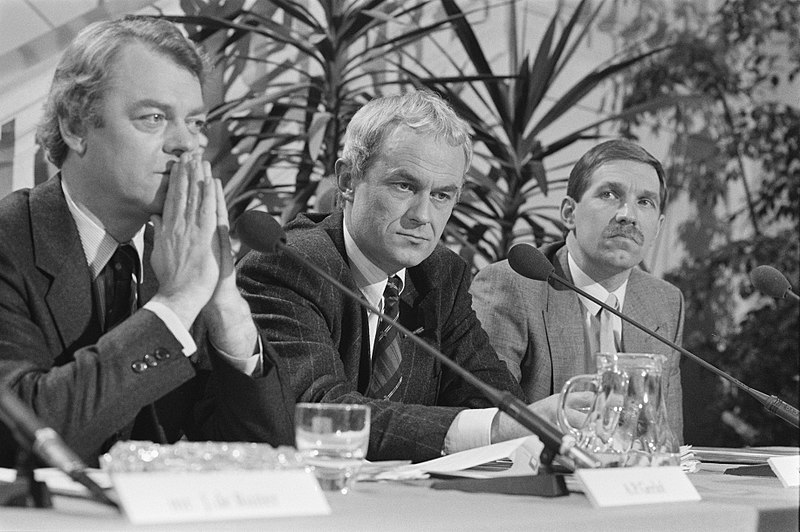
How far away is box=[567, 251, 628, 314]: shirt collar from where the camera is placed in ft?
8.83

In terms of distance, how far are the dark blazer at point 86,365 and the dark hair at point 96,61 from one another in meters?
0.12

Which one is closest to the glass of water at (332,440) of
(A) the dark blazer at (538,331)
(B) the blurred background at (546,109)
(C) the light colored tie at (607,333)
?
(A) the dark blazer at (538,331)

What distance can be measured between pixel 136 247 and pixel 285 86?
2198mm

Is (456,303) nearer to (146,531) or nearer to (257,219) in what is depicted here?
(257,219)

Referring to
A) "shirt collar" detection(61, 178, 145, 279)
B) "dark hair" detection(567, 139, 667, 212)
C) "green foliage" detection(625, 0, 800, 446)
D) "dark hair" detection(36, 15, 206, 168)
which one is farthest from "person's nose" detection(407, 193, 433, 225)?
"green foliage" detection(625, 0, 800, 446)

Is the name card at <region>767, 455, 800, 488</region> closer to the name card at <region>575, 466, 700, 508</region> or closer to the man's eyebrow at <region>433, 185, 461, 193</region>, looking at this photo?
the name card at <region>575, 466, 700, 508</region>

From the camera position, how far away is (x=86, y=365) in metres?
1.30

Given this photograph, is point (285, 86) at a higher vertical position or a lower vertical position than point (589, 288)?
higher

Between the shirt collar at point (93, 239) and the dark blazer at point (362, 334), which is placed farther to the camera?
the dark blazer at point (362, 334)

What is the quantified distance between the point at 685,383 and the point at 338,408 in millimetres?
4044

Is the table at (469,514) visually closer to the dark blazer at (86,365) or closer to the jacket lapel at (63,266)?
the dark blazer at (86,365)

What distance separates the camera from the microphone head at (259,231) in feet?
5.06

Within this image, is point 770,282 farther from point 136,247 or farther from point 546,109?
point 546,109

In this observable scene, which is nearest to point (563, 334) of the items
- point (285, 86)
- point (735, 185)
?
point (285, 86)
